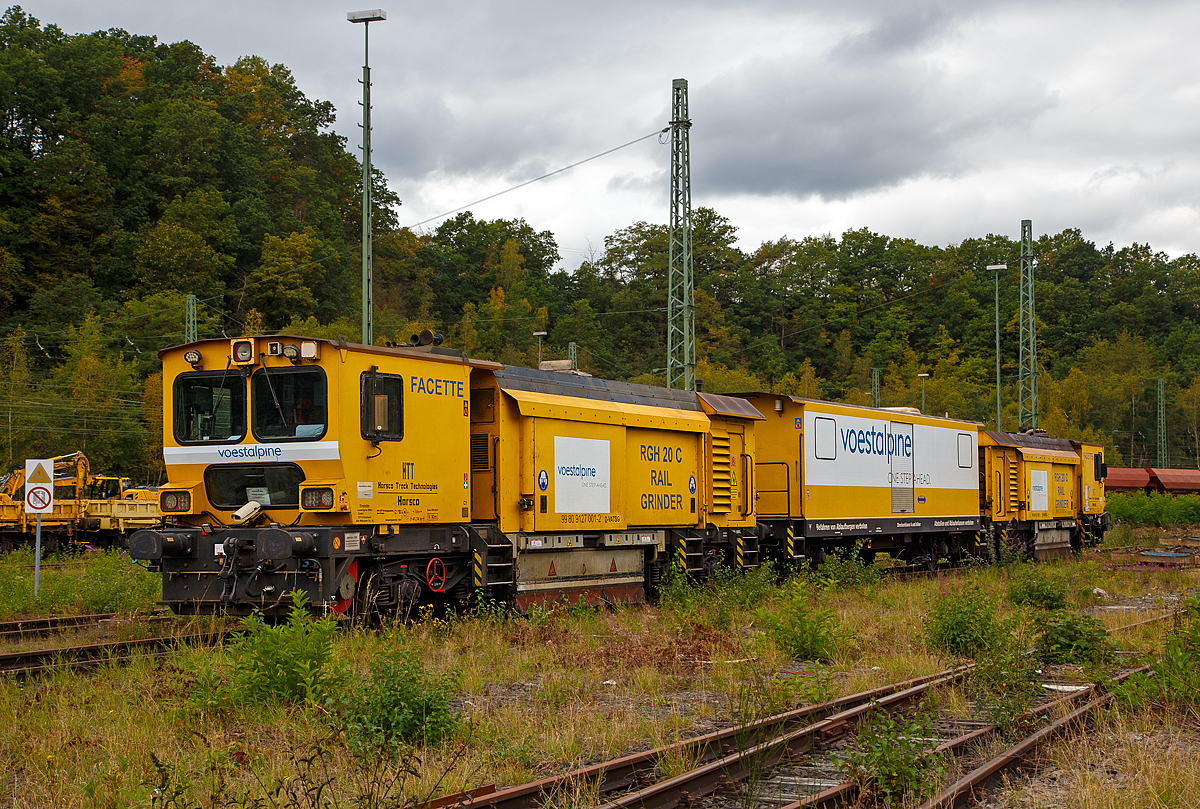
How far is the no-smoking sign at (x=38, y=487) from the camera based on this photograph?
15945 mm

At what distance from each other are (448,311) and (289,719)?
299 ft

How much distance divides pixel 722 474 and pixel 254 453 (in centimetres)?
878

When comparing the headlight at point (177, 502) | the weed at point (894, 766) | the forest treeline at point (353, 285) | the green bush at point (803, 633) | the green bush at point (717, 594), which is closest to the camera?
the weed at point (894, 766)

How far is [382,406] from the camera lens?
11680mm

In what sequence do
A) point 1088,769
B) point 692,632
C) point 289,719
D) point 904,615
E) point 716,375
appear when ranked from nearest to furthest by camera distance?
point 1088,769 < point 289,719 < point 692,632 < point 904,615 < point 716,375

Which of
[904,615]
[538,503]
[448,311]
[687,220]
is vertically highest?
[448,311]

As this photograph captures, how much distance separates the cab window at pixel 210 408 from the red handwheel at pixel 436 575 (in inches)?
108

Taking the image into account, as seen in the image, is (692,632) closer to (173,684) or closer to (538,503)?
(538,503)

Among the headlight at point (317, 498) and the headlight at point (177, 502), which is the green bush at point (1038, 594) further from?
the headlight at point (177, 502)

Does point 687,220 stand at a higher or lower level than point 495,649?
higher

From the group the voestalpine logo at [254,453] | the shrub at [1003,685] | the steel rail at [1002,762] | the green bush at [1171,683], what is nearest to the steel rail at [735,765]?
the steel rail at [1002,762]

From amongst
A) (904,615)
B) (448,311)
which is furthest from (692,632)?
(448,311)

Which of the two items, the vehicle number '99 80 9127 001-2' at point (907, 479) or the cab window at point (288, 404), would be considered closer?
the cab window at point (288, 404)

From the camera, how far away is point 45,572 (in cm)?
2011
